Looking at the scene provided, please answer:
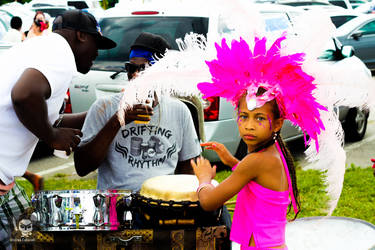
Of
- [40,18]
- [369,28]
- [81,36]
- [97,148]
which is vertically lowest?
→ [369,28]

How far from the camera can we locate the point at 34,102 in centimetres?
230

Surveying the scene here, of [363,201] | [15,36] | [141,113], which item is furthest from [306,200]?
[15,36]

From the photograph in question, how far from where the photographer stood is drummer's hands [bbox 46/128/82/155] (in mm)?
2467

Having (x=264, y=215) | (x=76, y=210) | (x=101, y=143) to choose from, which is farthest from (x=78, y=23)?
(x=264, y=215)

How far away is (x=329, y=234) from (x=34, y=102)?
1.68 m

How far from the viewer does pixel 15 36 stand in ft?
29.6

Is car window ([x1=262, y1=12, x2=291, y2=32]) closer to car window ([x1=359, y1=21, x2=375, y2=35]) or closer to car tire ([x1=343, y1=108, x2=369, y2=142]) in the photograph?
car tire ([x1=343, y1=108, x2=369, y2=142])

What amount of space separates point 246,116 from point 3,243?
1.38m

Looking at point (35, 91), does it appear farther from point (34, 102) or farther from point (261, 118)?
point (261, 118)

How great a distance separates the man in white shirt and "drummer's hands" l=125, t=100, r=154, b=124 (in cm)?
34

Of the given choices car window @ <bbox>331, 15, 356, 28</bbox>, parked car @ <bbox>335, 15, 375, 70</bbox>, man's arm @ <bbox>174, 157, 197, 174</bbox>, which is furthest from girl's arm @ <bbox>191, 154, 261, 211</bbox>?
car window @ <bbox>331, 15, 356, 28</bbox>

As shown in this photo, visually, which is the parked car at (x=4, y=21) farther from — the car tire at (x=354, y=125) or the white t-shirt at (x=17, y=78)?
the white t-shirt at (x=17, y=78)

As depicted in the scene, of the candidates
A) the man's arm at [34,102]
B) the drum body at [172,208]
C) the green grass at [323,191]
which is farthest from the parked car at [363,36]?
the man's arm at [34,102]

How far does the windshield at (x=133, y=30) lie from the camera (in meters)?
5.67
